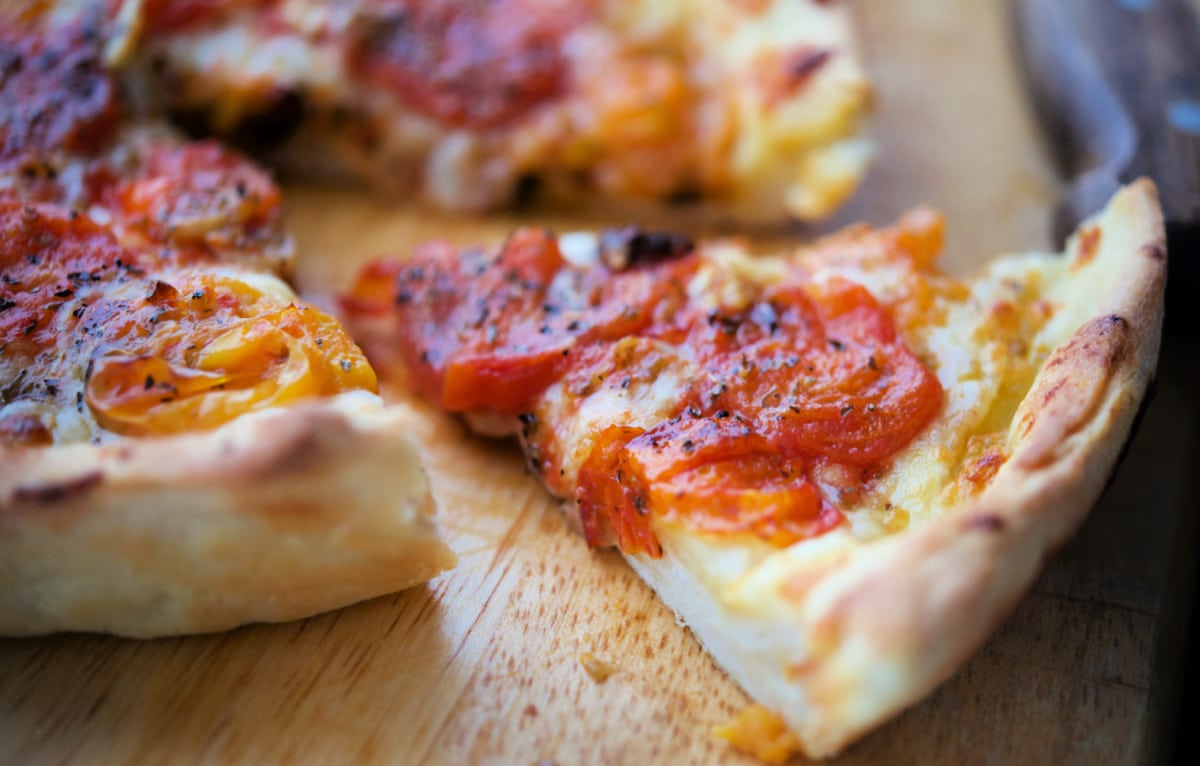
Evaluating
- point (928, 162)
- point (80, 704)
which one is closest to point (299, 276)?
point (80, 704)

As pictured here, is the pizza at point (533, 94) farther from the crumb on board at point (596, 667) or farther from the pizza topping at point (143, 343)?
the crumb on board at point (596, 667)

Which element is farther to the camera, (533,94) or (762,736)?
(533,94)

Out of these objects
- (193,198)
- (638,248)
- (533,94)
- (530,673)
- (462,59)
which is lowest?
(530,673)

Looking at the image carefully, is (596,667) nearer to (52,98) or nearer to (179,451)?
(179,451)

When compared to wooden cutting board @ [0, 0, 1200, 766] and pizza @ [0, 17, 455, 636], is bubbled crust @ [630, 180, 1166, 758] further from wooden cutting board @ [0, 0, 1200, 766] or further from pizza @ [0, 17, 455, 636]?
pizza @ [0, 17, 455, 636]

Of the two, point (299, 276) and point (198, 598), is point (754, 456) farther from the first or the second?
point (299, 276)

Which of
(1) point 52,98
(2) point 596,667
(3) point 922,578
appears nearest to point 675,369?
(2) point 596,667

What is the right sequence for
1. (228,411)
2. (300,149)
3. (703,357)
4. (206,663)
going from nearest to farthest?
1. (228,411)
2. (206,663)
3. (703,357)
4. (300,149)
